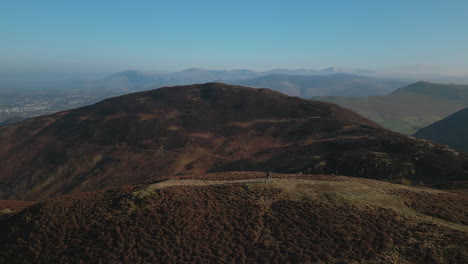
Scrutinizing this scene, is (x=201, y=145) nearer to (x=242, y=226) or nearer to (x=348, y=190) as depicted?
(x=348, y=190)

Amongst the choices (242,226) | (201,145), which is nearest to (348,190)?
(242,226)

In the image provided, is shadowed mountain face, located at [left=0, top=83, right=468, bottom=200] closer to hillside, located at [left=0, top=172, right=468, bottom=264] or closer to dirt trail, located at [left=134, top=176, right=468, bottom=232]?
dirt trail, located at [left=134, top=176, right=468, bottom=232]

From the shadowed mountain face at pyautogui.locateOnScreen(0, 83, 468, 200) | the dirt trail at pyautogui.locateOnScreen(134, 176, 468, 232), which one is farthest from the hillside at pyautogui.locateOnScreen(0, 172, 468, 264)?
the shadowed mountain face at pyautogui.locateOnScreen(0, 83, 468, 200)

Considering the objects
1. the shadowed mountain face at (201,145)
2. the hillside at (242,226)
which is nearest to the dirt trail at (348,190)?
the hillside at (242,226)

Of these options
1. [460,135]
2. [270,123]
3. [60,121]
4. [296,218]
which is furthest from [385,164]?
[460,135]

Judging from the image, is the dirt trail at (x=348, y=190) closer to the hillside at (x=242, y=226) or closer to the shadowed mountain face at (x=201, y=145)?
the hillside at (x=242, y=226)

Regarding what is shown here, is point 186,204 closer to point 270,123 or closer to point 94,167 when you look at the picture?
point 94,167
